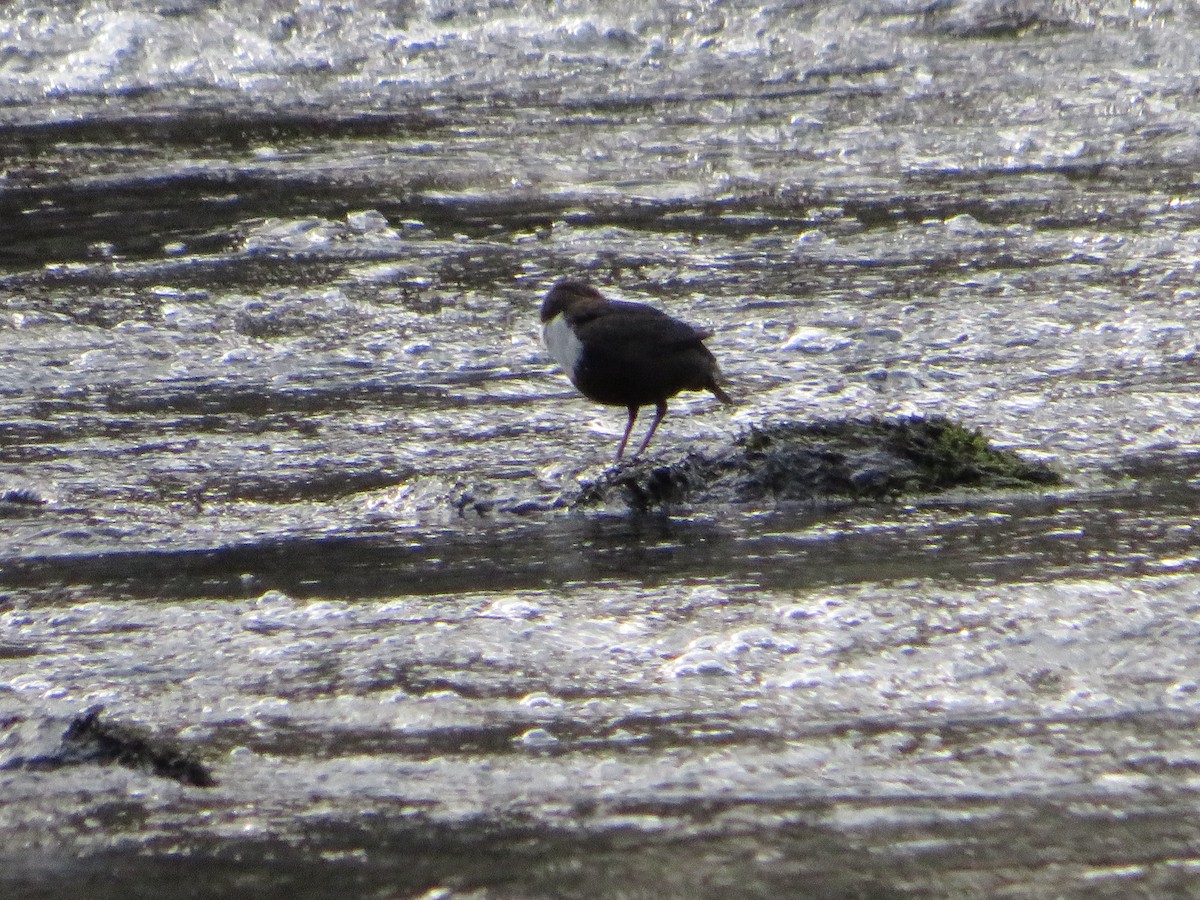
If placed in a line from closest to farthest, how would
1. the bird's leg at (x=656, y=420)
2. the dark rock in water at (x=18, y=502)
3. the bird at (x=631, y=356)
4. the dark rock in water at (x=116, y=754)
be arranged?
the dark rock in water at (x=116, y=754) < the dark rock in water at (x=18, y=502) < the bird at (x=631, y=356) < the bird's leg at (x=656, y=420)

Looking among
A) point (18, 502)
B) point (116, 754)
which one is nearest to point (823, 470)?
point (18, 502)

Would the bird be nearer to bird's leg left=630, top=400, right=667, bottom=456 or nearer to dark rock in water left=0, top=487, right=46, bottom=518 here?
bird's leg left=630, top=400, right=667, bottom=456

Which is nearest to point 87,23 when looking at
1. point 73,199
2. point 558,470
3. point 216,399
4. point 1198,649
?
point 73,199

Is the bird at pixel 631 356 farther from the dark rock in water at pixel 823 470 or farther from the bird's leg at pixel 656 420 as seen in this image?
the dark rock in water at pixel 823 470

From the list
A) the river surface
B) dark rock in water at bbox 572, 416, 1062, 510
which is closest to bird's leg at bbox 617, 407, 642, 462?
the river surface

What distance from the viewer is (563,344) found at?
19.3 feet

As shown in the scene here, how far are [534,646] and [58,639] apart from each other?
3.55ft

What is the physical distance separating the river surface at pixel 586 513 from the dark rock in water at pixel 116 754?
0.11ft

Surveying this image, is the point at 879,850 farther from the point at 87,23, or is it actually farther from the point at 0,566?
the point at 87,23

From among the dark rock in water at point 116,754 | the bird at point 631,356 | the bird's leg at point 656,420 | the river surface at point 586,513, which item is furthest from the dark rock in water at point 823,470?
the dark rock in water at point 116,754

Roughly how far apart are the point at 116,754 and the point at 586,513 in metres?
2.06

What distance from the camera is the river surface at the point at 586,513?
3137 mm

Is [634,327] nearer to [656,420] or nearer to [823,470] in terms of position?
[656,420]

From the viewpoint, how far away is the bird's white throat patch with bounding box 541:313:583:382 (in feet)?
19.0
